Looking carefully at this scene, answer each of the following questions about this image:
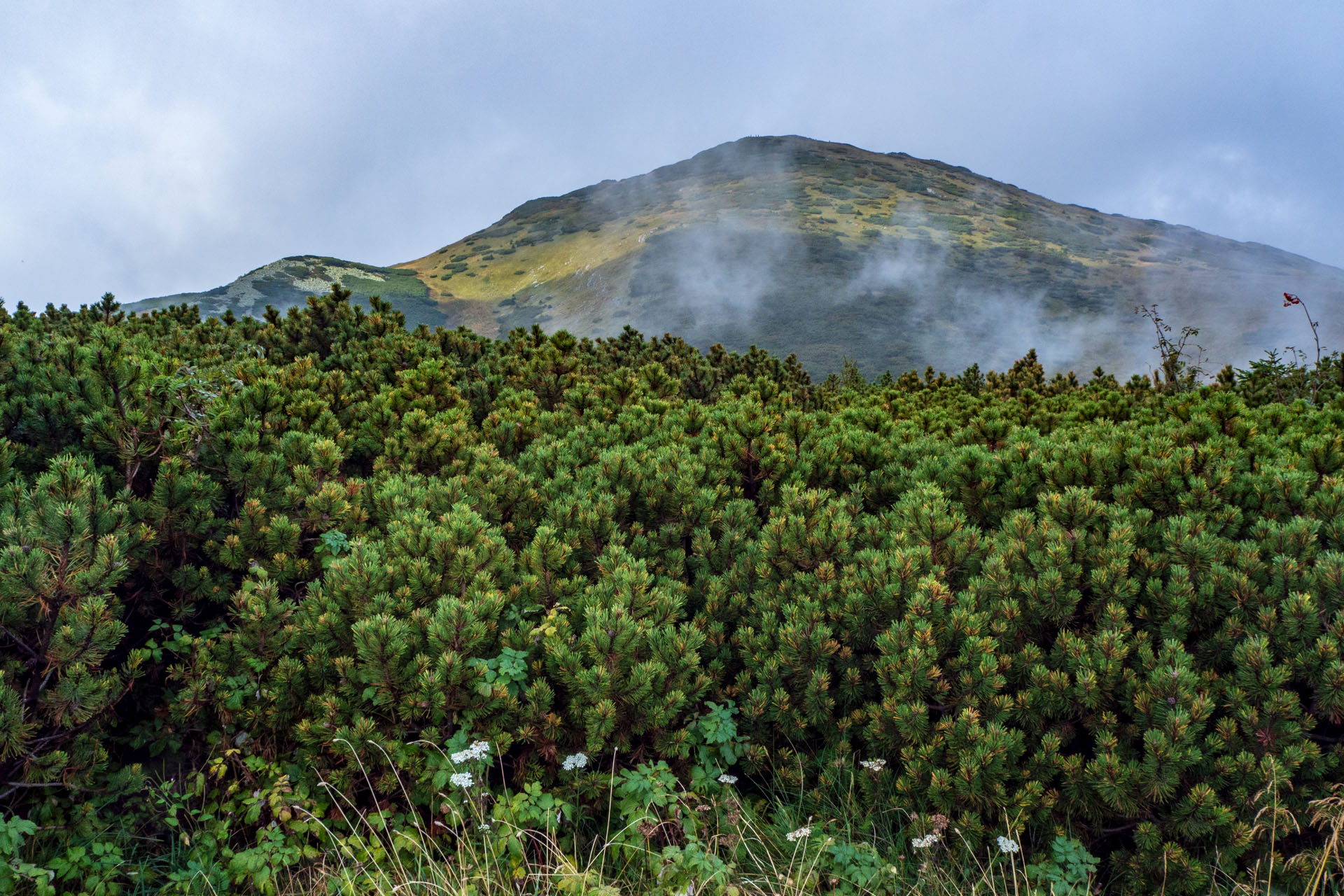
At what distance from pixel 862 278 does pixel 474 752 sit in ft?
137

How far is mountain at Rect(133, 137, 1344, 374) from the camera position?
34.2 meters

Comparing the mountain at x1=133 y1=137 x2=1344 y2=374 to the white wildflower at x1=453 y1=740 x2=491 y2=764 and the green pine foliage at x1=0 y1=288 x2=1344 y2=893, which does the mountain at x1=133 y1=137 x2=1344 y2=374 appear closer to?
the green pine foliage at x1=0 y1=288 x2=1344 y2=893

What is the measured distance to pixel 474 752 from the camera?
2.60 meters

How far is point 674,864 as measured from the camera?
2.52m

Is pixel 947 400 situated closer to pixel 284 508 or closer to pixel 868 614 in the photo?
pixel 868 614

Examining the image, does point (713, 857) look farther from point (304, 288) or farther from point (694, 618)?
point (304, 288)

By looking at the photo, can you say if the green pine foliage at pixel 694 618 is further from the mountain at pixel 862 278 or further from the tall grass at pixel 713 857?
the mountain at pixel 862 278

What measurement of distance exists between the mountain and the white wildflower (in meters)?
26.8

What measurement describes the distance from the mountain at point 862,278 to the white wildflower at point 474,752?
88.0 feet

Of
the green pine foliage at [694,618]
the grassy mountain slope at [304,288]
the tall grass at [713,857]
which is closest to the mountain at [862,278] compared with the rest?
the grassy mountain slope at [304,288]

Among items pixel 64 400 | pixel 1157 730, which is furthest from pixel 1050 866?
pixel 64 400

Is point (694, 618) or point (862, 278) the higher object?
point (862, 278)

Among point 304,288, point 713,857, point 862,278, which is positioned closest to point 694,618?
point 713,857

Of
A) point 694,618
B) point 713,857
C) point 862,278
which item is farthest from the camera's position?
point 862,278
